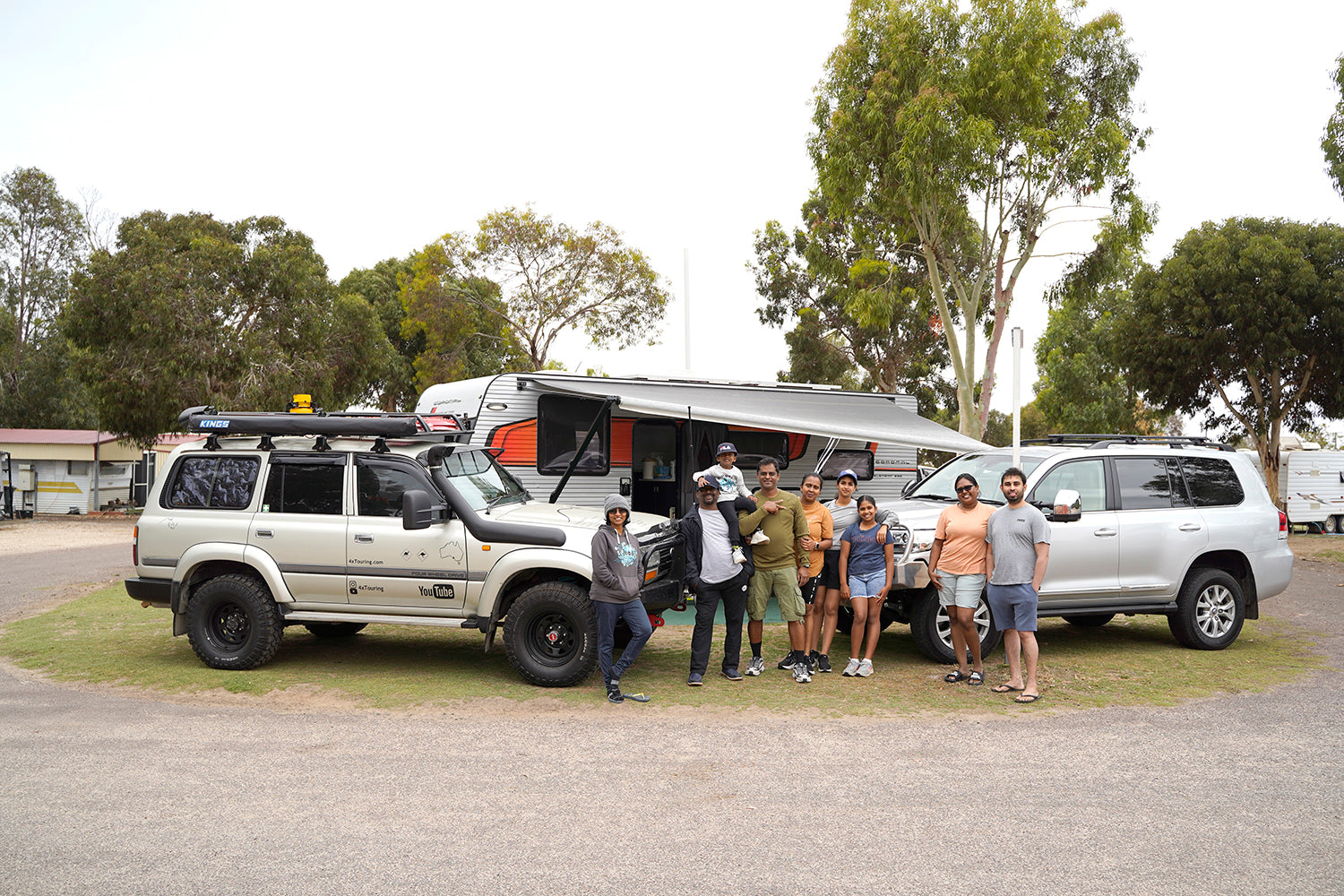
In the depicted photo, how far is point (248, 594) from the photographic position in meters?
7.72

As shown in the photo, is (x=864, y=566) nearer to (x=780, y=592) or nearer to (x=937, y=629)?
(x=780, y=592)

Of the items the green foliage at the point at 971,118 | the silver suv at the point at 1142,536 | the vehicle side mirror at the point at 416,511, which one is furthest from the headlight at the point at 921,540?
the green foliage at the point at 971,118

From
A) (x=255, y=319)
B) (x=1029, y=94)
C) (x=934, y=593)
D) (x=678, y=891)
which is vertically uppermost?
(x=1029, y=94)

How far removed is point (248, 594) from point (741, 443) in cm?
677

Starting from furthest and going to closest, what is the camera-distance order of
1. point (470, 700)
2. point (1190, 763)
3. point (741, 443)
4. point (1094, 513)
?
point (741, 443), point (1094, 513), point (470, 700), point (1190, 763)

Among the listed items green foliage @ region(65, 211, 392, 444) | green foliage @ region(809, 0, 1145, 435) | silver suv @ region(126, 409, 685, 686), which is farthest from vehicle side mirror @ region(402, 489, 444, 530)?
Result: green foliage @ region(65, 211, 392, 444)

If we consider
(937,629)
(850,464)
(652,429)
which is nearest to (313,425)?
(652,429)

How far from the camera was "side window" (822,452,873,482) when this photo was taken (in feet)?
43.8

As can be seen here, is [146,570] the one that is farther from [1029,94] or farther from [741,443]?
[1029,94]

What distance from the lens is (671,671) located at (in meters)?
8.02

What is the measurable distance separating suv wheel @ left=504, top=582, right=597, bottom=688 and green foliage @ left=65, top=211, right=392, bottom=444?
20579mm

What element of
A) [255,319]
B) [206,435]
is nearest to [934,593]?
[206,435]

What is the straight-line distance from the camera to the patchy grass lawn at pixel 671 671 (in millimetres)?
7160

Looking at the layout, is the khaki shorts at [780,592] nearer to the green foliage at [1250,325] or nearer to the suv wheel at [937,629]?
the suv wheel at [937,629]
